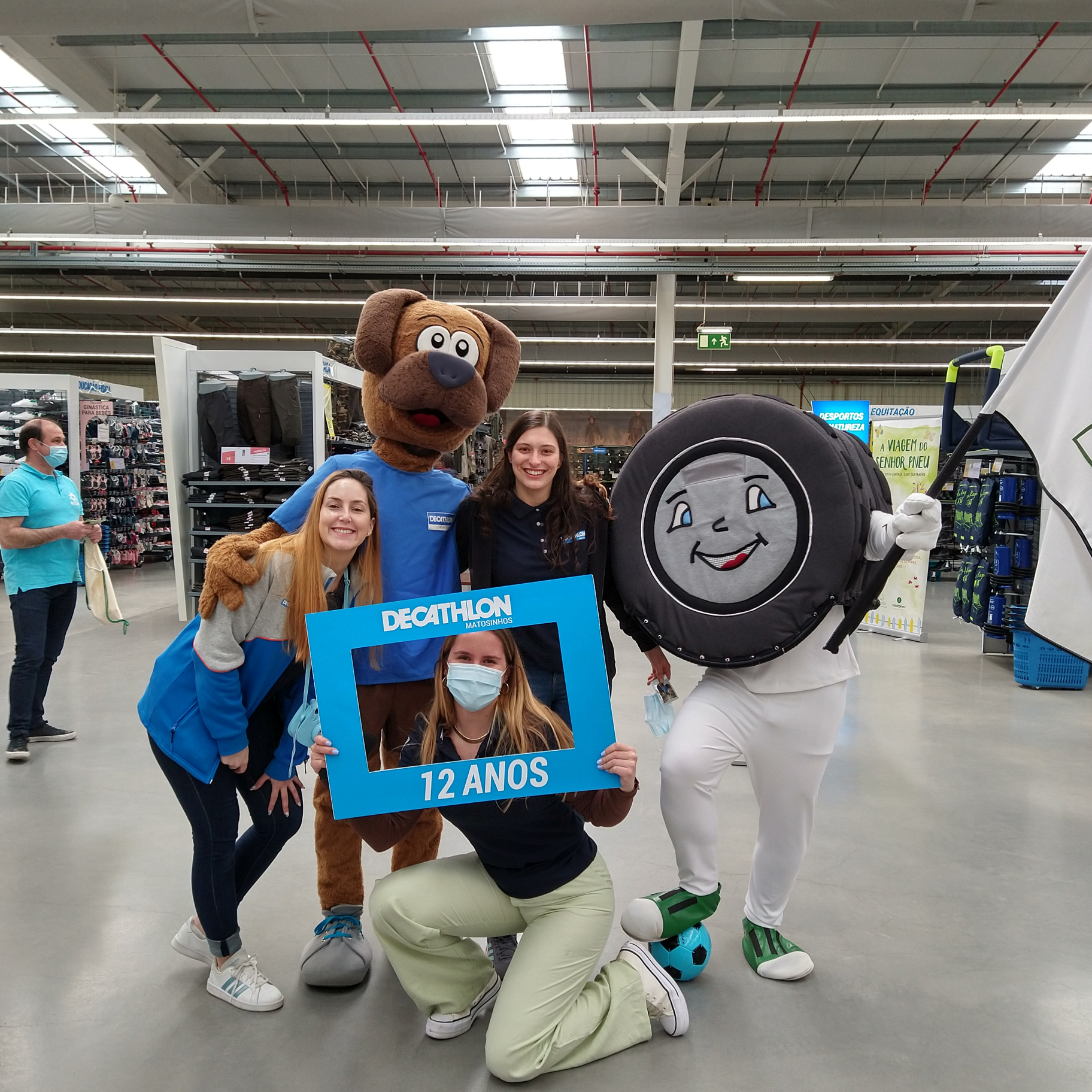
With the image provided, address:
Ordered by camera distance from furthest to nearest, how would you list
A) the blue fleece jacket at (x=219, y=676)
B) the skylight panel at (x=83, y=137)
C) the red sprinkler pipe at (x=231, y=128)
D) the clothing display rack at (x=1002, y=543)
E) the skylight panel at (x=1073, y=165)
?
the skylight panel at (x=1073, y=165)
the skylight panel at (x=83, y=137)
the red sprinkler pipe at (x=231, y=128)
the clothing display rack at (x=1002, y=543)
the blue fleece jacket at (x=219, y=676)

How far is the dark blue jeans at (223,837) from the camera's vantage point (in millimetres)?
1970

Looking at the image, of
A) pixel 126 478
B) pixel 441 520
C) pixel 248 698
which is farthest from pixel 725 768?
pixel 126 478

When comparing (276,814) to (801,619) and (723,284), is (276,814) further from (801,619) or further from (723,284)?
(723,284)

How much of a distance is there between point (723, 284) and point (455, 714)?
14.6 m

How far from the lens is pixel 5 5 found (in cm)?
571

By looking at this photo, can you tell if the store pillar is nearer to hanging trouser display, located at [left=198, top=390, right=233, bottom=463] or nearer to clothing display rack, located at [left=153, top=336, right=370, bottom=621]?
clothing display rack, located at [left=153, top=336, right=370, bottom=621]

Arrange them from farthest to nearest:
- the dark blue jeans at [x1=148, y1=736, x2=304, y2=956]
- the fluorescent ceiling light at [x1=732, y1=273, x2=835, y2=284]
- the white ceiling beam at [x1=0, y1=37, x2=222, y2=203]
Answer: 1. the fluorescent ceiling light at [x1=732, y1=273, x2=835, y2=284]
2. the white ceiling beam at [x1=0, y1=37, x2=222, y2=203]
3. the dark blue jeans at [x1=148, y1=736, x2=304, y2=956]

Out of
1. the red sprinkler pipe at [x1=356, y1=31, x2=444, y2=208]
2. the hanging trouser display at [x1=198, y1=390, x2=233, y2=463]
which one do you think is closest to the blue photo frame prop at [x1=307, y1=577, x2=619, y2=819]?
the hanging trouser display at [x1=198, y1=390, x2=233, y2=463]

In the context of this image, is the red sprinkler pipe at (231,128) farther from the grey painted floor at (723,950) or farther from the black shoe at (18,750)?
the grey painted floor at (723,950)

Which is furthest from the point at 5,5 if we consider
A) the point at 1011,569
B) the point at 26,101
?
the point at 1011,569

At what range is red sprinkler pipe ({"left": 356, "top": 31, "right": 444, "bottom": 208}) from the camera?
24.5ft

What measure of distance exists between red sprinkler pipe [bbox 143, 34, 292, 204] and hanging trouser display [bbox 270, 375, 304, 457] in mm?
2233

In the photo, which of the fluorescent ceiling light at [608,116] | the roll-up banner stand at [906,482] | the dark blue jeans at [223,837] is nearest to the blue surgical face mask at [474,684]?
the dark blue jeans at [223,837]

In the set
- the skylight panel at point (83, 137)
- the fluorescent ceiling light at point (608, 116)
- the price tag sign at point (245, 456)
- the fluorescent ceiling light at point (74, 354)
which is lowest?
the price tag sign at point (245, 456)
